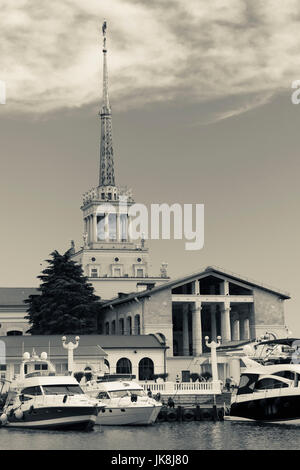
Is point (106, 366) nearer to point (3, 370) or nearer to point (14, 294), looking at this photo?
point (3, 370)

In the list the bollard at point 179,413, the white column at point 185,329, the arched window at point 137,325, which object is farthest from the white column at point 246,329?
the bollard at point 179,413

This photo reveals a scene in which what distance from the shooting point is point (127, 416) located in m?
59.2

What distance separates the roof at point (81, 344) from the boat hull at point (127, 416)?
26.1m

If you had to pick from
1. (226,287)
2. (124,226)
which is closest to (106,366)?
→ (226,287)

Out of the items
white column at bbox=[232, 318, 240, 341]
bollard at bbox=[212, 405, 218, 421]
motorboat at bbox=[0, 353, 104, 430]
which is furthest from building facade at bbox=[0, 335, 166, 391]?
motorboat at bbox=[0, 353, 104, 430]

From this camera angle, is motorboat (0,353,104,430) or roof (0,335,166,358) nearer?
motorboat (0,353,104,430)

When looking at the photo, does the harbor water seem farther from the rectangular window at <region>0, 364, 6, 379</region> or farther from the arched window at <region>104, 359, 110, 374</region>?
the arched window at <region>104, 359, 110, 374</region>

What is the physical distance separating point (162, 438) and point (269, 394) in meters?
11.7

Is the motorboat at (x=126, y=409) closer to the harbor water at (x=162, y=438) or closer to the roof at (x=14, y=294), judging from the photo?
the harbor water at (x=162, y=438)

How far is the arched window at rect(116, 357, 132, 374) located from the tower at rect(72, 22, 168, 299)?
134 ft

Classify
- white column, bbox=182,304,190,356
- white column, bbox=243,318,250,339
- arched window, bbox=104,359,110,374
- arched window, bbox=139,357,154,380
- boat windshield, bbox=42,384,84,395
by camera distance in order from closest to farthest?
boat windshield, bbox=42,384,84,395 → arched window, bbox=104,359,110,374 → arched window, bbox=139,357,154,380 → white column, bbox=182,304,190,356 → white column, bbox=243,318,250,339

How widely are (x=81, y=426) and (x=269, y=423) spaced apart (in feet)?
47.2

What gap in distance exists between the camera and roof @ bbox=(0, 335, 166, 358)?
85812 millimetres
